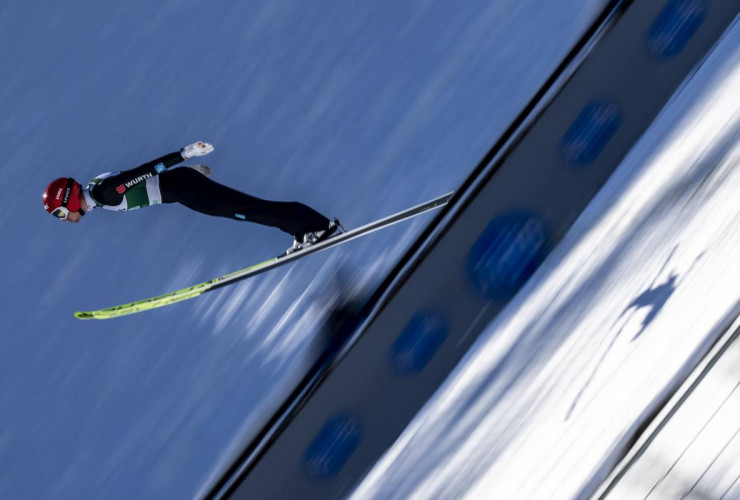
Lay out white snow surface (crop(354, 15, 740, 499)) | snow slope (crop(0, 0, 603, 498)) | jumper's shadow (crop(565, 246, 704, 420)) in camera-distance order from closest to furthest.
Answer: white snow surface (crop(354, 15, 740, 499)) → jumper's shadow (crop(565, 246, 704, 420)) → snow slope (crop(0, 0, 603, 498))

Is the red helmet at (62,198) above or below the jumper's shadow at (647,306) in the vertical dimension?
below

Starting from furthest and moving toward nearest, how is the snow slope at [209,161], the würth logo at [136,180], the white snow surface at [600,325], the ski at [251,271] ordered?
the snow slope at [209,161]
the ski at [251,271]
the würth logo at [136,180]
the white snow surface at [600,325]

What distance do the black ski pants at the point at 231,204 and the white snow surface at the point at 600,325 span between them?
1.06 metres

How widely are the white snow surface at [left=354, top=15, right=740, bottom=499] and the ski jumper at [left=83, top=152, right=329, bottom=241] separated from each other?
1.09 metres

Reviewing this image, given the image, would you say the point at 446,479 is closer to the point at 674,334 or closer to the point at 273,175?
the point at 674,334

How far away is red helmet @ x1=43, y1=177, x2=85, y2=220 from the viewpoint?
12.9ft

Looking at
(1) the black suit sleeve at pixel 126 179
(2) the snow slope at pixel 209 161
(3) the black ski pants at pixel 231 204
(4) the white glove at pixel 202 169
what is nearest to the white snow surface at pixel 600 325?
(2) the snow slope at pixel 209 161

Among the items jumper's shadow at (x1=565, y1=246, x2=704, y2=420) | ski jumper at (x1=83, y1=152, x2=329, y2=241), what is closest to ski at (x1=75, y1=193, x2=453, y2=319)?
ski jumper at (x1=83, y1=152, x2=329, y2=241)

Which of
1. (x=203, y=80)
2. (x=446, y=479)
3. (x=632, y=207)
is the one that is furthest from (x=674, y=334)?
(x=203, y=80)

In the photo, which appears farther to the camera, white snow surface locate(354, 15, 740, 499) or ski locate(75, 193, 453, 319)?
ski locate(75, 193, 453, 319)

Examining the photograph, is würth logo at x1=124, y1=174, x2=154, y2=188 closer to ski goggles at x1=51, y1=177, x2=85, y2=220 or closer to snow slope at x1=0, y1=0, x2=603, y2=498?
ski goggles at x1=51, y1=177, x2=85, y2=220

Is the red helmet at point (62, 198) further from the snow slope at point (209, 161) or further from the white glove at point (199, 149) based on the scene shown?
the white glove at point (199, 149)

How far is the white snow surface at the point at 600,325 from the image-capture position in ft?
11.6

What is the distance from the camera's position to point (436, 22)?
4.20 meters
